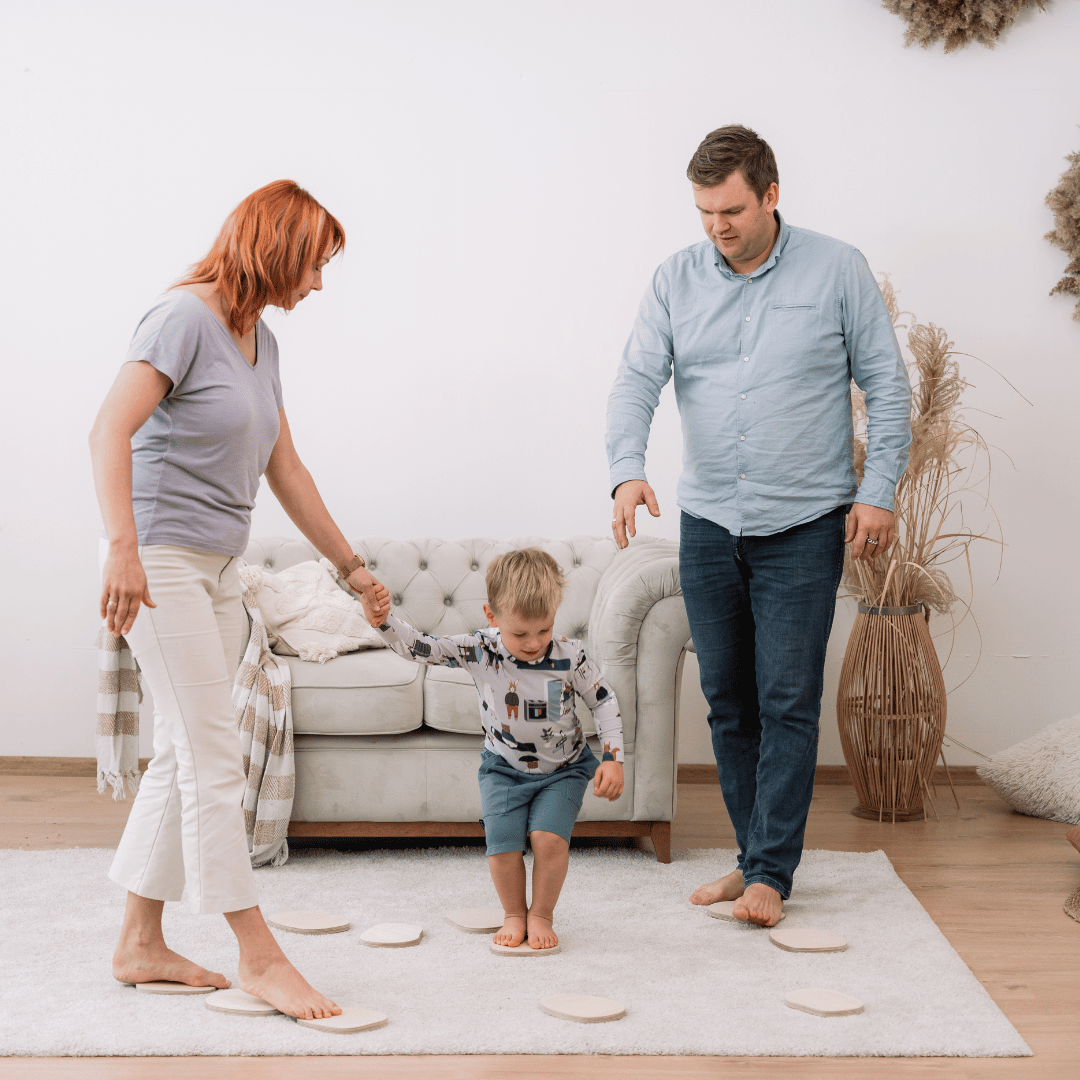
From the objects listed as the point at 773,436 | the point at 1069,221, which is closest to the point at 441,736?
the point at 773,436

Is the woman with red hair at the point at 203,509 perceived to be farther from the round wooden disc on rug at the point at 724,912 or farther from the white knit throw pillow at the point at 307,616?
the white knit throw pillow at the point at 307,616

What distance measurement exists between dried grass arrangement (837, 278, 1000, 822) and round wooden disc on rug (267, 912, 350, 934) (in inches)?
61.7

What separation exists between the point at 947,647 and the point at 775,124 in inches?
68.1

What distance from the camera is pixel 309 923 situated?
2109mm

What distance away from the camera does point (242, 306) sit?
1.64m

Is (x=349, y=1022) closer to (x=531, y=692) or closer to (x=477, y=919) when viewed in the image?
(x=477, y=919)

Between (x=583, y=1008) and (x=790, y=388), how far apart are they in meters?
1.20

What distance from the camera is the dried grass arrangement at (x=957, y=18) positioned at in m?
3.22

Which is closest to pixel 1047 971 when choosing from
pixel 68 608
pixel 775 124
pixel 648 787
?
pixel 648 787

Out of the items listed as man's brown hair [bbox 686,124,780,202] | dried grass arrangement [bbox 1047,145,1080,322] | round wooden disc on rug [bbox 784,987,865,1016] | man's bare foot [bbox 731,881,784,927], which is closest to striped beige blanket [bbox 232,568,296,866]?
man's bare foot [bbox 731,881,784,927]

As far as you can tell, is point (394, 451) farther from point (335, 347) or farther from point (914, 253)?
point (914, 253)

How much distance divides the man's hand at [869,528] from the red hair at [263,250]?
113 cm

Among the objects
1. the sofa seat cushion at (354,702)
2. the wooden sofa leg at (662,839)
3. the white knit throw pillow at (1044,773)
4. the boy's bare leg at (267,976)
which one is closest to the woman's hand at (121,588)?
the boy's bare leg at (267,976)

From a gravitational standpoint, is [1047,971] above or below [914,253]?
below
